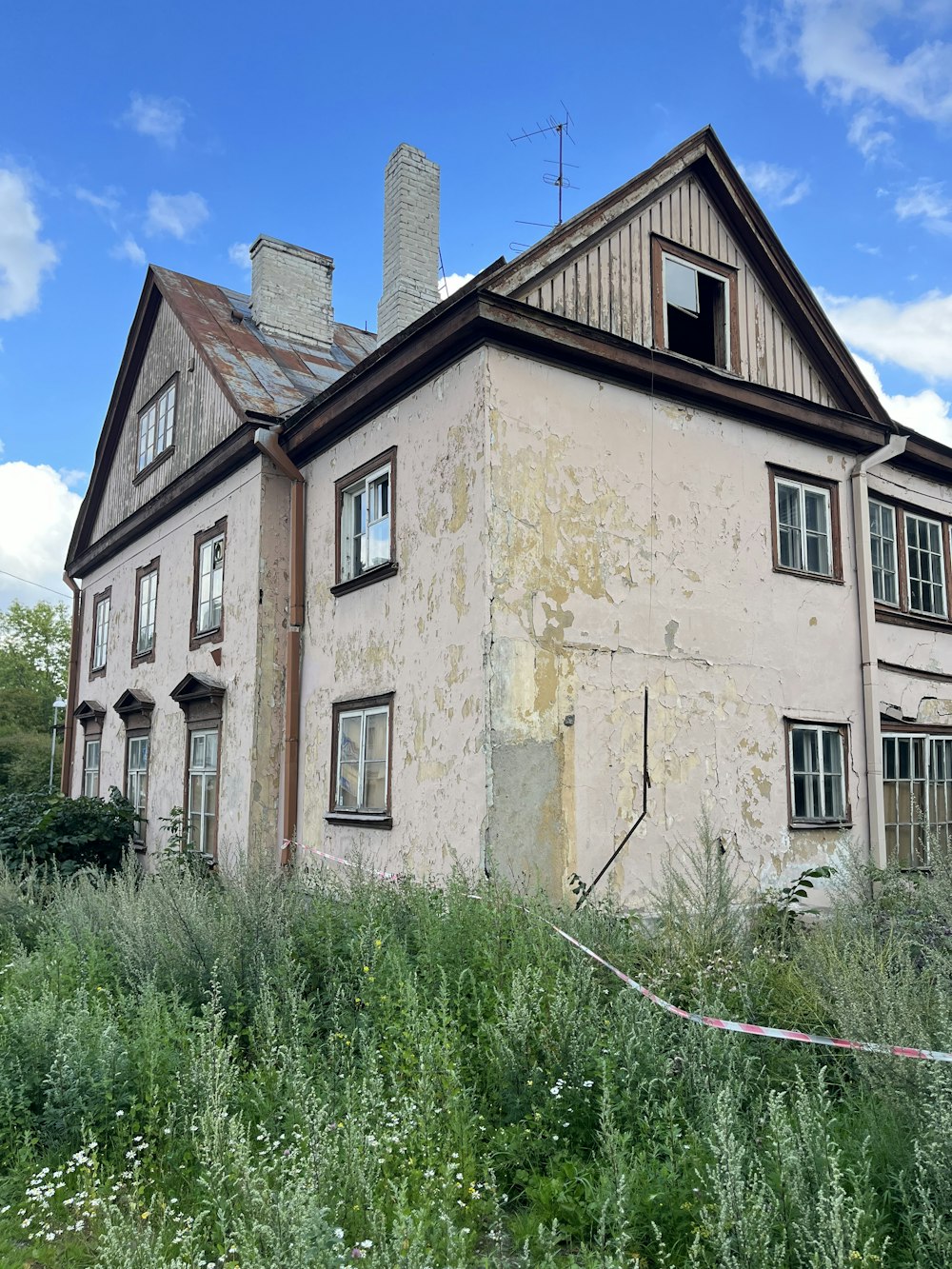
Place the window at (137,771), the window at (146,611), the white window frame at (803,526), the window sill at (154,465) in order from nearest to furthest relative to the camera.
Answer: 1. the white window frame at (803,526)
2. the window sill at (154,465)
3. the window at (137,771)
4. the window at (146,611)

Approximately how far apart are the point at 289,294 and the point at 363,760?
28.2ft

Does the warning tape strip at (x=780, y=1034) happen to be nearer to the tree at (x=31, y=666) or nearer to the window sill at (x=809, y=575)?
the window sill at (x=809, y=575)

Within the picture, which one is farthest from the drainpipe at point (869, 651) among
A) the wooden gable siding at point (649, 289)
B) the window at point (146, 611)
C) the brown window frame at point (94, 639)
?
the brown window frame at point (94, 639)

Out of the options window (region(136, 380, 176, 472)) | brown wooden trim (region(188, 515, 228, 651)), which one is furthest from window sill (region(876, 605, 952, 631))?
window (region(136, 380, 176, 472))

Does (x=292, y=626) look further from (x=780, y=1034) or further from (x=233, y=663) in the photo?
(x=780, y=1034)

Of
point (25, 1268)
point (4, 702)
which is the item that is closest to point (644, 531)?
point (25, 1268)

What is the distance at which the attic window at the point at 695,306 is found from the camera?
10578mm

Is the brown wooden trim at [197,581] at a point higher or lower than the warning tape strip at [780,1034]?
higher

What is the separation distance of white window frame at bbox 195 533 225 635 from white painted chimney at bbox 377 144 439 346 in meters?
3.79

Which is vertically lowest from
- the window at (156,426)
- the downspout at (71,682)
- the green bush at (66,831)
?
the green bush at (66,831)

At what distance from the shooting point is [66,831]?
1390 centimetres

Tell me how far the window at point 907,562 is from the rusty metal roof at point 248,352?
24.3ft

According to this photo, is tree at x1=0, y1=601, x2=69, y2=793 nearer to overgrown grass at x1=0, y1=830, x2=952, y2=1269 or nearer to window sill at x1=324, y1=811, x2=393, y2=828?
window sill at x1=324, y1=811, x2=393, y2=828

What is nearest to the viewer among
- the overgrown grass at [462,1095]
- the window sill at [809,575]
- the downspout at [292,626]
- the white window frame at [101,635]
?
the overgrown grass at [462,1095]
